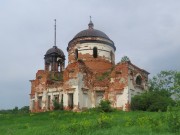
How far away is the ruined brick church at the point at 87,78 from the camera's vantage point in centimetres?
3219

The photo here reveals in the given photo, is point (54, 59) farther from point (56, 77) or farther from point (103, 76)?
point (103, 76)

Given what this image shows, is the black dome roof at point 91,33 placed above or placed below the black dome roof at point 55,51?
above

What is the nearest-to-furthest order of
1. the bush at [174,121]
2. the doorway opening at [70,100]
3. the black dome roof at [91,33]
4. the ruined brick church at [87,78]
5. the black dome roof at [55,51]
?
the bush at [174,121] → the ruined brick church at [87,78] → the doorway opening at [70,100] → the black dome roof at [91,33] → the black dome roof at [55,51]

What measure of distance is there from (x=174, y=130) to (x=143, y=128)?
1288mm

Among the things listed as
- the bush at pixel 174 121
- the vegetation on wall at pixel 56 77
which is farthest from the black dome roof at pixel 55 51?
the bush at pixel 174 121

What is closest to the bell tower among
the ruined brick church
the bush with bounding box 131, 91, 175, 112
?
the ruined brick church

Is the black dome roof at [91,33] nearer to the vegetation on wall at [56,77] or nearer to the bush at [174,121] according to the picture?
the vegetation on wall at [56,77]

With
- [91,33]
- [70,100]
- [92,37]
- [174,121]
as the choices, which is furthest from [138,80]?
[174,121]

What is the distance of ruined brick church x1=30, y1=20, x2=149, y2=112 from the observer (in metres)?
32.2

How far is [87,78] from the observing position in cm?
3312

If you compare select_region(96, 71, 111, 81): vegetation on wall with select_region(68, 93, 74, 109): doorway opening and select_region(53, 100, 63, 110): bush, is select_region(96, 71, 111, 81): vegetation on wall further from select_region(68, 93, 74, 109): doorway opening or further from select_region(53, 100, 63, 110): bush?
select_region(53, 100, 63, 110): bush

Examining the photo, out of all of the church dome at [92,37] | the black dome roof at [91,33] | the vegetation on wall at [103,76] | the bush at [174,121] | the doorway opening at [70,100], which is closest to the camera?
the bush at [174,121]

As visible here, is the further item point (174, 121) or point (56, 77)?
point (56, 77)

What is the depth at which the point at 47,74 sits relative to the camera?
116ft
